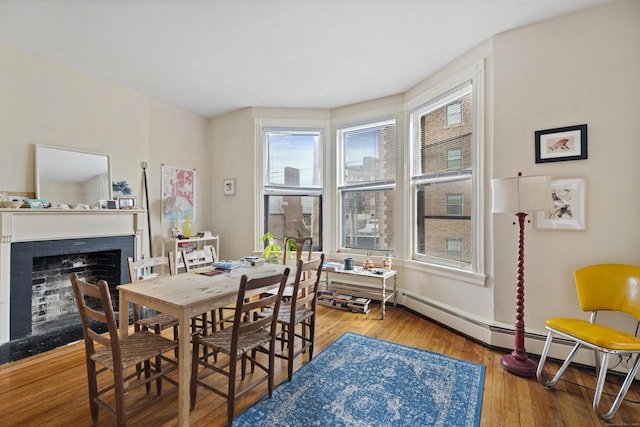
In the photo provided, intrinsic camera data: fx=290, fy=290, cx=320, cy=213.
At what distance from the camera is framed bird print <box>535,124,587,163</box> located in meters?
2.36

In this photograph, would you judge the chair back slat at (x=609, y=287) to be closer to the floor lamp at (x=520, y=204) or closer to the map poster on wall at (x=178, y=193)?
the floor lamp at (x=520, y=204)

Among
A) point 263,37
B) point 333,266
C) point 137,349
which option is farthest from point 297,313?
point 263,37

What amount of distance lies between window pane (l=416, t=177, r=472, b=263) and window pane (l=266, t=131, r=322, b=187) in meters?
1.64

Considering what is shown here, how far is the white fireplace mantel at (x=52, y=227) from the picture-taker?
274 centimetres

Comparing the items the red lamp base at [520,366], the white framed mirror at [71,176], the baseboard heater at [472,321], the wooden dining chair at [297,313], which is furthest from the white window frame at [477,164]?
the white framed mirror at [71,176]

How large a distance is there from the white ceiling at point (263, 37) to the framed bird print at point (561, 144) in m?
0.97

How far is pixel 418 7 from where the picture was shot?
2.31 metres

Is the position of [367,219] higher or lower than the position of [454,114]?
lower

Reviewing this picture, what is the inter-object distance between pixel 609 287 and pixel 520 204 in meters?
0.88

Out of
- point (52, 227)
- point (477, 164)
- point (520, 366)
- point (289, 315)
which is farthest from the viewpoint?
point (52, 227)

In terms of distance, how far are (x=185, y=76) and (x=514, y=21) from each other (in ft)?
11.4

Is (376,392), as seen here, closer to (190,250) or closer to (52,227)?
(190,250)

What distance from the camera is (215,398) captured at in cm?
200

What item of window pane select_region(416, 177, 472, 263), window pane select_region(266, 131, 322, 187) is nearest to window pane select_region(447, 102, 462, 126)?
window pane select_region(416, 177, 472, 263)
